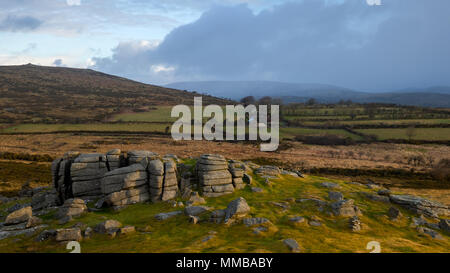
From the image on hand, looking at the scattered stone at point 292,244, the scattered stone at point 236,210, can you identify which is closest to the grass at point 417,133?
the scattered stone at point 236,210

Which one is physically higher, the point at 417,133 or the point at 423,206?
the point at 417,133

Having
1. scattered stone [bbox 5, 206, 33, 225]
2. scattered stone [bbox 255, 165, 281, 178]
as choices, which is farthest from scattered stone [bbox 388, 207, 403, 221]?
scattered stone [bbox 5, 206, 33, 225]

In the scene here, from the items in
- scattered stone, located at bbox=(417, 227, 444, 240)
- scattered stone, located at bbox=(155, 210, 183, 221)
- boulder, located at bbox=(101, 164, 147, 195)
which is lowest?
scattered stone, located at bbox=(417, 227, 444, 240)

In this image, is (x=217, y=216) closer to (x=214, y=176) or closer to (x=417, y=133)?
(x=214, y=176)

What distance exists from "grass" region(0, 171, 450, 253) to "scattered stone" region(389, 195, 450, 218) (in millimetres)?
1105

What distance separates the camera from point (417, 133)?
10469 centimetres

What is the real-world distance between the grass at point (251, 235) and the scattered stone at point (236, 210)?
2.90ft

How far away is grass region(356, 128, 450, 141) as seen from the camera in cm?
9919

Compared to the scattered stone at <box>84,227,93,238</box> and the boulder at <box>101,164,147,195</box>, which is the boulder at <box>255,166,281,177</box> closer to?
the boulder at <box>101,164,147,195</box>

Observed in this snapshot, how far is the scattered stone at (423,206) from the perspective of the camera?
26.5 meters

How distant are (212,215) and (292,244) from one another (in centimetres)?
787

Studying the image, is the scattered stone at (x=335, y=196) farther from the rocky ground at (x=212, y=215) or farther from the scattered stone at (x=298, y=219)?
the scattered stone at (x=298, y=219)

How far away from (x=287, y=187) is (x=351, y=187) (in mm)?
9232

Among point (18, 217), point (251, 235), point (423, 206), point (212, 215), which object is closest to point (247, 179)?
point (212, 215)
